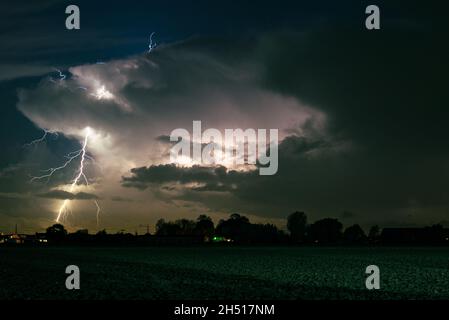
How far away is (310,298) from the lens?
19.6m

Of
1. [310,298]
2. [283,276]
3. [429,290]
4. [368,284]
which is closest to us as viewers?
[310,298]

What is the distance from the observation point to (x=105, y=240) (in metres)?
183
